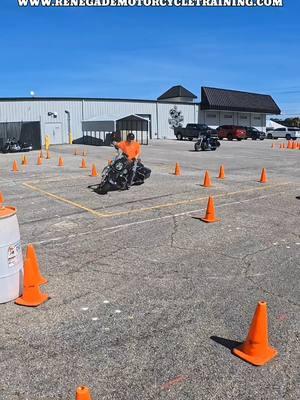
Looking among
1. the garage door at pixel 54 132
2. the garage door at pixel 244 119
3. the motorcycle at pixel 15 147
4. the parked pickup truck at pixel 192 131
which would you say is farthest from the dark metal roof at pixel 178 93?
the motorcycle at pixel 15 147

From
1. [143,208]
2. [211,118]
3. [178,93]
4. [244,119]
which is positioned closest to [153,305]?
[143,208]

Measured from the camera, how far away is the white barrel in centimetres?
467

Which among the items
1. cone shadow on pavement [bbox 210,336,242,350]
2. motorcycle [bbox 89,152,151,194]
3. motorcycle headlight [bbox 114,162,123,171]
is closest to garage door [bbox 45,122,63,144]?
motorcycle [bbox 89,152,151,194]

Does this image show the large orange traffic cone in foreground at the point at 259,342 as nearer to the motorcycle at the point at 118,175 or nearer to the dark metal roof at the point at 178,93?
the motorcycle at the point at 118,175

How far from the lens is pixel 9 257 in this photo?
4750mm

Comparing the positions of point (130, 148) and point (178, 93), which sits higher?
point (178, 93)

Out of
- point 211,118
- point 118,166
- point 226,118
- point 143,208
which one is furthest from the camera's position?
point 226,118

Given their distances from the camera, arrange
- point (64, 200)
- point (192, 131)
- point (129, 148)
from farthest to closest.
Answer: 1. point (192, 131)
2. point (129, 148)
3. point (64, 200)

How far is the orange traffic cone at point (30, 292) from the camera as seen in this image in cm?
480

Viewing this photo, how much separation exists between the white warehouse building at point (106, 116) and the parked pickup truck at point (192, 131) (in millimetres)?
3362

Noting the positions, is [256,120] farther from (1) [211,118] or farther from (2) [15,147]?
(2) [15,147]

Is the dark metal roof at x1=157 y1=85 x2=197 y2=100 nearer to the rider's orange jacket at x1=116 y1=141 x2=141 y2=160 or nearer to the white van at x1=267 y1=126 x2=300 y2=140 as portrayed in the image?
the white van at x1=267 y1=126 x2=300 y2=140

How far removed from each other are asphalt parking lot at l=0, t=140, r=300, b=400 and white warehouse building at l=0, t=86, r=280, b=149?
88.5 feet

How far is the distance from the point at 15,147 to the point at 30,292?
27345mm
